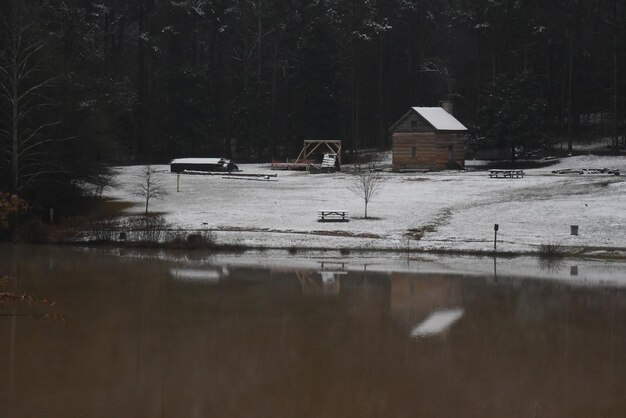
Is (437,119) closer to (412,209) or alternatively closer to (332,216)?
(412,209)

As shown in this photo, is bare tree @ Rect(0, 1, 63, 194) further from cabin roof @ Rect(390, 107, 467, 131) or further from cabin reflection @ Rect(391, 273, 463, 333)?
cabin roof @ Rect(390, 107, 467, 131)

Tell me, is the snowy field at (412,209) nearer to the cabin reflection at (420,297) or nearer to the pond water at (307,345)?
the cabin reflection at (420,297)

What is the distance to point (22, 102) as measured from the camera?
40.2m

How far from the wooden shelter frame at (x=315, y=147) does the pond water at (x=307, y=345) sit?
3838 centimetres

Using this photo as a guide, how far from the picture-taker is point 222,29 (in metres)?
75.2

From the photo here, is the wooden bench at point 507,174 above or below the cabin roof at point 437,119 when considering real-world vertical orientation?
below

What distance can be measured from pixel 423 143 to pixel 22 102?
106 feet

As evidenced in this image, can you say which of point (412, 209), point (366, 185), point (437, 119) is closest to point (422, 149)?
point (437, 119)

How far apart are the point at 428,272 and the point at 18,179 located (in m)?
21.6

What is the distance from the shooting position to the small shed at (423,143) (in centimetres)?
6275

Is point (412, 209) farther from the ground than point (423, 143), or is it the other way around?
point (423, 143)

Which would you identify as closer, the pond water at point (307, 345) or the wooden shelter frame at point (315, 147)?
the pond water at point (307, 345)

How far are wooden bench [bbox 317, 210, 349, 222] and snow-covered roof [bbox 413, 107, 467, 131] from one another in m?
24.1

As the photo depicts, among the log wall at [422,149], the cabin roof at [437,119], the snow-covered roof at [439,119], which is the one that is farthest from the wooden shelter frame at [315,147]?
the snow-covered roof at [439,119]
